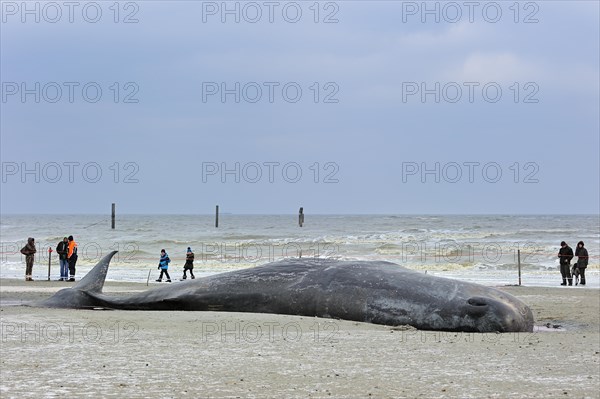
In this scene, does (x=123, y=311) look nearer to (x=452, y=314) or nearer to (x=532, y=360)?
(x=452, y=314)

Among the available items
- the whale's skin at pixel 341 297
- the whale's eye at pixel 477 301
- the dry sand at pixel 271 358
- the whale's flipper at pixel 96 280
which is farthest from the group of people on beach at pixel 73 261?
the whale's eye at pixel 477 301

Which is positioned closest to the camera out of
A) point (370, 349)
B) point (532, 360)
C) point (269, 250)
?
point (532, 360)

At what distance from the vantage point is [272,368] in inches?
294

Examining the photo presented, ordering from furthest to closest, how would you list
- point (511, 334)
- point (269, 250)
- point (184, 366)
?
point (269, 250), point (511, 334), point (184, 366)

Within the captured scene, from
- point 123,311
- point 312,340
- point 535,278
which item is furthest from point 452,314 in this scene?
point 535,278

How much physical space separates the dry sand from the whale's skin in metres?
0.41

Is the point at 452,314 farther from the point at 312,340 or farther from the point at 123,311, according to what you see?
the point at 123,311

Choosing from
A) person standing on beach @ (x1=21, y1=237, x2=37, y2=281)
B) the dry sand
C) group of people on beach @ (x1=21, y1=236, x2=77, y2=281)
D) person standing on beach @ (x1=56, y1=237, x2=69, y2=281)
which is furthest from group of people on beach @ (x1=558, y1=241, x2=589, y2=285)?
person standing on beach @ (x1=21, y1=237, x2=37, y2=281)

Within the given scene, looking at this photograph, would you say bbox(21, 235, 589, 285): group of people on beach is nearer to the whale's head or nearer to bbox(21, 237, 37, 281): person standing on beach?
bbox(21, 237, 37, 281): person standing on beach

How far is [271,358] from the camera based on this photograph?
8.09 meters

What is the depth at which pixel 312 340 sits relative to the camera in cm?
955

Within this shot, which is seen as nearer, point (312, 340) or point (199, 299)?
point (312, 340)

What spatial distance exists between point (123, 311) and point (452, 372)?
7.07 m

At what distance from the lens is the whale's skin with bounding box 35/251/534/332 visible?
11008 millimetres
